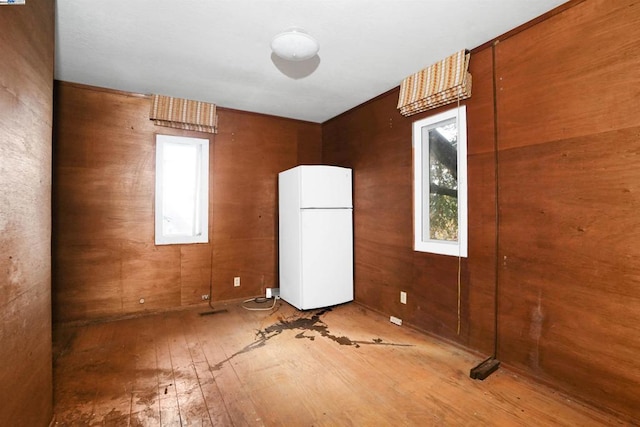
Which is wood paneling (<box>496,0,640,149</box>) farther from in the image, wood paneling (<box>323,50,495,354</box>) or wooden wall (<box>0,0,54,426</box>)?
wooden wall (<box>0,0,54,426</box>)

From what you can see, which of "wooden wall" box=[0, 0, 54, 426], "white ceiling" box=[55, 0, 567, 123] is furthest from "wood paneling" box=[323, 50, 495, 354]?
"wooden wall" box=[0, 0, 54, 426]

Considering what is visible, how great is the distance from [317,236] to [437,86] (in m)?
2.00

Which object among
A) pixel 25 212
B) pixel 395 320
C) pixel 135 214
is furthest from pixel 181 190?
pixel 395 320

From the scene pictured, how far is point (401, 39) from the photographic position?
2328mm

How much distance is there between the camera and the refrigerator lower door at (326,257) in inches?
138

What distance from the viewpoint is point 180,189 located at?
3646mm

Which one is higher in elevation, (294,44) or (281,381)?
(294,44)

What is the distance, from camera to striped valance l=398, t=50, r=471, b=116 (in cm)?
246

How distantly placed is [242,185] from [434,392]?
123 inches

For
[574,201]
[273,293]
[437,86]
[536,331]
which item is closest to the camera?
[574,201]

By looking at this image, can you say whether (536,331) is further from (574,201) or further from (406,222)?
(406,222)

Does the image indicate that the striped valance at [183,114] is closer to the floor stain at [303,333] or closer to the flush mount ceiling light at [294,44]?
the flush mount ceiling light at [294,44]

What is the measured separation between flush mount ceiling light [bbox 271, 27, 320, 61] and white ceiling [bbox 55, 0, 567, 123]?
11 cm

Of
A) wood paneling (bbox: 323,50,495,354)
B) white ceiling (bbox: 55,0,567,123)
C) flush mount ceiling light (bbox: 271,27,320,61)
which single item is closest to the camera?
white ceiling (bbox: 55,0,567,123)
